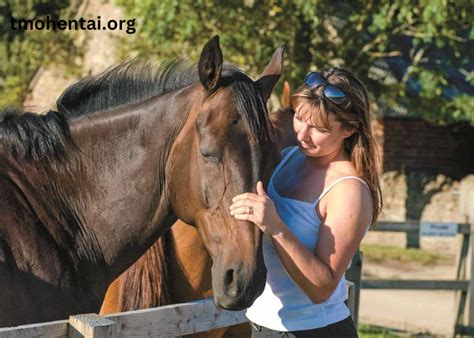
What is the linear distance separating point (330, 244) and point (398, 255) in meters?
13.7

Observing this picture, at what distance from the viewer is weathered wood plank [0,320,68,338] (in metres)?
2.82

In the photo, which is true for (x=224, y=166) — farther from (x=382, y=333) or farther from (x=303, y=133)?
(x=382, y=333)

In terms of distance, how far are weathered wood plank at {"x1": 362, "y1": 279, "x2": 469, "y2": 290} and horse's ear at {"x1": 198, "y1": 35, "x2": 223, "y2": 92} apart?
5.52m

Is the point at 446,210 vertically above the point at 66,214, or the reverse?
the point at 66,214

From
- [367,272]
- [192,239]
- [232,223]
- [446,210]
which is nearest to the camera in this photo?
[232,223]

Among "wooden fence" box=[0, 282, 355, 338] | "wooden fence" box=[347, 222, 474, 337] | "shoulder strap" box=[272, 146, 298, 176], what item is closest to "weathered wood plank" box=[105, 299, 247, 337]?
"wooden fence" box=[0, 282, 355, 338]

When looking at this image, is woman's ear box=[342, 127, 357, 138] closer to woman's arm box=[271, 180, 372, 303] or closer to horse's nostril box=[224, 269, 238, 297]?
woman's arm box=[271, 180, 372, 303]

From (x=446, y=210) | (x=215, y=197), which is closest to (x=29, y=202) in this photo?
(x=215, y=197)

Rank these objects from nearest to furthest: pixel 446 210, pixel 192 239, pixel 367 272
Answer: pixel 192 239 → pixel 367 272 → pixel 446 210

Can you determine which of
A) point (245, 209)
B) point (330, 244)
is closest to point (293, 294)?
point (330, 244)

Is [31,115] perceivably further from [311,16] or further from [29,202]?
[311,16]

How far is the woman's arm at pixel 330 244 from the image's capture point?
2.92 meters

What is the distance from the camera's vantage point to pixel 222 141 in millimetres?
3432

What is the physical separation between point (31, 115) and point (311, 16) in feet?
22.7
